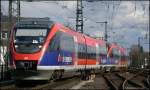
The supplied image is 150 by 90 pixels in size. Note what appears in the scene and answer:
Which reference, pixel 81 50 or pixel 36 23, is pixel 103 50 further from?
pixel 36 23

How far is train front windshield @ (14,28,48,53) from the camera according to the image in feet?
79.0

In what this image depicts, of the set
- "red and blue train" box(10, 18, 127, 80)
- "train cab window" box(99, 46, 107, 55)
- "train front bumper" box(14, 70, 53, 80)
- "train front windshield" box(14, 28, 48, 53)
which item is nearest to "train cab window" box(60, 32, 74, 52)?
"red and blue train" box(10, 18, 127, 80)

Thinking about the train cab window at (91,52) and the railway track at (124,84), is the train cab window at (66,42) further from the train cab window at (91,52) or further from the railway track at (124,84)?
the train cab window at (91,52)

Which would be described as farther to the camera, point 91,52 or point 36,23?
point 91,52

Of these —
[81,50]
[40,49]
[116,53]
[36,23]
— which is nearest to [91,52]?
[81,50]

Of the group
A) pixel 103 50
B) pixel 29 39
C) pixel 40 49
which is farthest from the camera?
pixel 103 50

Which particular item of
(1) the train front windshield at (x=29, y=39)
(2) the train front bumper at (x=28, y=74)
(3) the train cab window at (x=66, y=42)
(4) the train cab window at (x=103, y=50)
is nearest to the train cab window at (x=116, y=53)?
(4) the train cab window at (x=103, y=50)

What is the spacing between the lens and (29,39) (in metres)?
24.4

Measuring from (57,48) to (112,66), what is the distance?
1149 inches

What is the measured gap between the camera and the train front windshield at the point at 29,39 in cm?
2408

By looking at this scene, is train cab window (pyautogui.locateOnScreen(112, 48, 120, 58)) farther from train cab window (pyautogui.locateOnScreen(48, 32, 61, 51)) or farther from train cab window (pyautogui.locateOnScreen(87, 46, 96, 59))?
train cab window (pyautogui.locateOnScreen(48, 32, 61, 51))

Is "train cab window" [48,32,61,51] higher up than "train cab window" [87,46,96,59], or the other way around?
"train cab window" [48,32,61,51]

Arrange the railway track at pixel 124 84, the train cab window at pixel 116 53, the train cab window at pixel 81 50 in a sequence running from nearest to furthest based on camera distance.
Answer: the railway track at pixel 124 84 → the train cab window at pixel 81 50 → the train cab window at pixel 116 53

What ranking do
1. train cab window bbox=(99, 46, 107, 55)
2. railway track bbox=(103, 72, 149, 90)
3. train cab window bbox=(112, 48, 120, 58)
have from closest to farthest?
railway track bbox=(103, 72, 149, 90)
train cab window bbox=(99, 46, 107, 55)
train cab window bbox=(112, 48, 120, 58)
